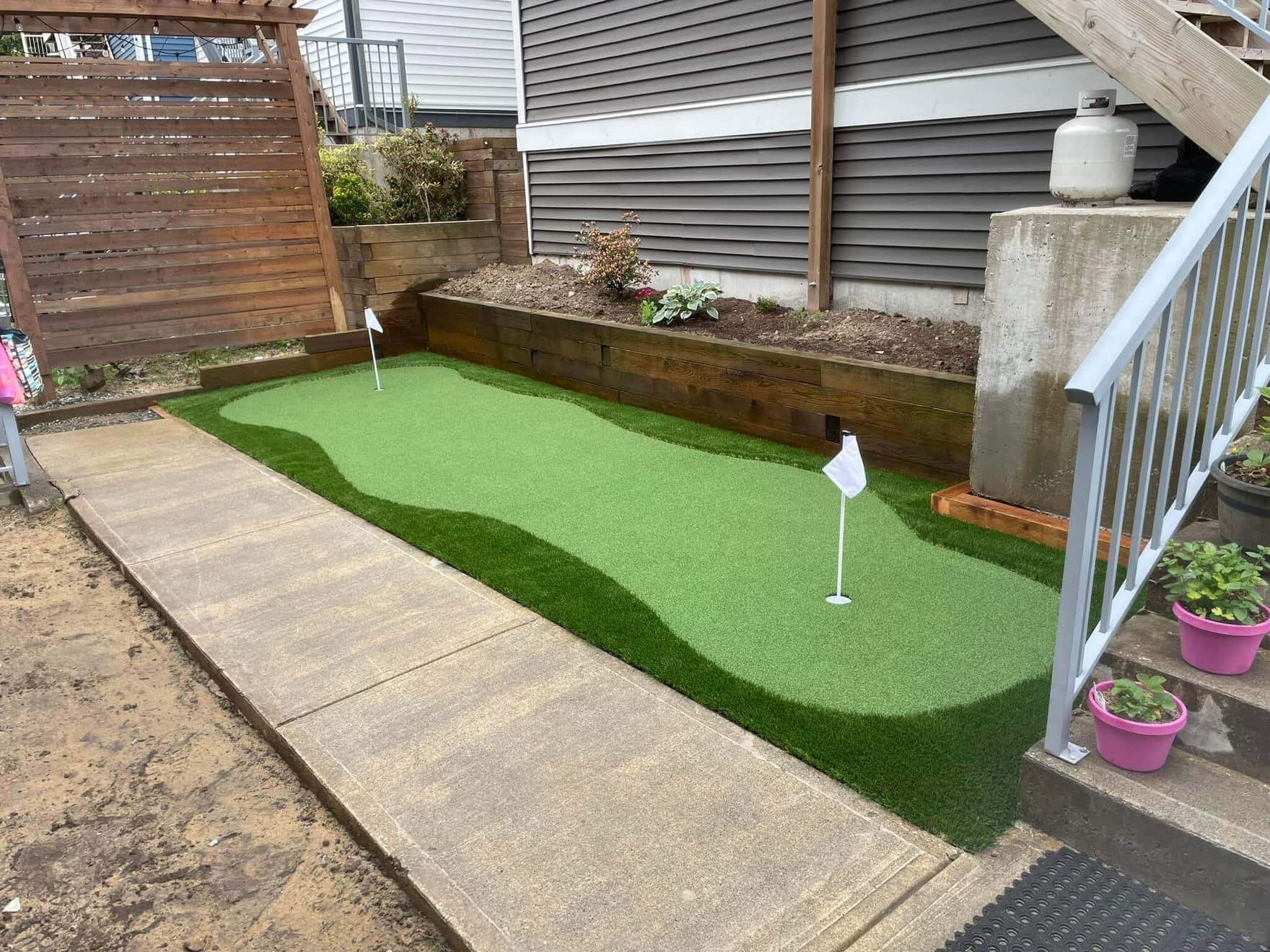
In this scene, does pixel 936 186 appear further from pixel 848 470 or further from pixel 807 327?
pixel 848 470

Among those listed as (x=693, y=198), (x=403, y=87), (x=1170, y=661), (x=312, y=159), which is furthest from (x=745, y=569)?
(x=403, y=87)

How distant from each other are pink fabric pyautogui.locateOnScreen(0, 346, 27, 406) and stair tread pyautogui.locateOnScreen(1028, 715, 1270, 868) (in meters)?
5.03

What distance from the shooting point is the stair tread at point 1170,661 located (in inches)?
83.1

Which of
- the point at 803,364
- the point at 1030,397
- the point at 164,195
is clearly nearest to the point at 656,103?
the point at 803,364

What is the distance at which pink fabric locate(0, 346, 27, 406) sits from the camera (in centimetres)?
461

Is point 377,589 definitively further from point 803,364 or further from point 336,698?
point 803,364

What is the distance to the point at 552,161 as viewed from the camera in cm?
816

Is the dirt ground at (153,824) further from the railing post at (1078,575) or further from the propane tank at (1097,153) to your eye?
the propane tank at (1097,153)

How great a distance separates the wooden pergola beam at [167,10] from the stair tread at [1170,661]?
7.43 metres

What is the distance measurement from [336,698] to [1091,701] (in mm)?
2169

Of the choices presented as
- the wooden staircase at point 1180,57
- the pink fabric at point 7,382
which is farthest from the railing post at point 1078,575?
the pink fabric at point 7,382

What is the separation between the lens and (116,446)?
5848 mm

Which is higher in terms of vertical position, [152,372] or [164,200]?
[164,200]

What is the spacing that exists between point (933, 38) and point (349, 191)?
530cm
